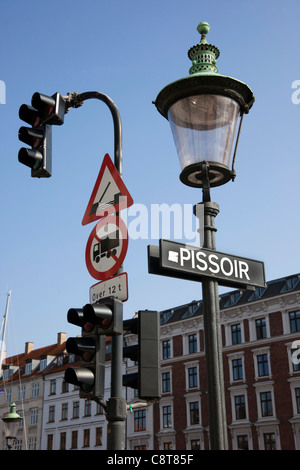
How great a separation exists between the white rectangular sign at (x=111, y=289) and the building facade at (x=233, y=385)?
32.8 meters

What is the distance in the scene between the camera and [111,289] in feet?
19.1

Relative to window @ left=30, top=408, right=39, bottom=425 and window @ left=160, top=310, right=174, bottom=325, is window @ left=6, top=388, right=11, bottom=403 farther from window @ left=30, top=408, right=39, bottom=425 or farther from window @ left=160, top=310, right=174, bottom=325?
window @ left=160, top=310, right=174, bottom=325

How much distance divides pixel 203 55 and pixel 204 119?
736mm

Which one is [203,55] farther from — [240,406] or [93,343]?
[240,406]

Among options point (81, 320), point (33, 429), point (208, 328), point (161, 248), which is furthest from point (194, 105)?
point (33, 429)

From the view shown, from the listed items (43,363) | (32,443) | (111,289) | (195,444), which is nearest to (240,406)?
(195,444)

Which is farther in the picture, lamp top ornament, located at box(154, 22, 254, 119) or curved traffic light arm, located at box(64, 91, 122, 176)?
curved traffic light arm, located at box(64, 91, 122, 176)

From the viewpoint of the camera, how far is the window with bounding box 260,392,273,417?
37.3m

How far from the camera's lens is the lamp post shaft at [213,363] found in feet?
13.5

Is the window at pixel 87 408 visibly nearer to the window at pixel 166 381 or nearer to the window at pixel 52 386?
the window at pixel 52 386

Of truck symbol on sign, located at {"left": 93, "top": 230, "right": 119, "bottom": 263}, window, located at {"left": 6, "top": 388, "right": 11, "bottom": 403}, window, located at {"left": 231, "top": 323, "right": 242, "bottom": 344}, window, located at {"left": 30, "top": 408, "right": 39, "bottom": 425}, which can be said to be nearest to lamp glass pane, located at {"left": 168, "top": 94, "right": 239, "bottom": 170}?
truck symbol on sign, located at {"left": 93, "top": 230, "right": 119, "bottom": 263}

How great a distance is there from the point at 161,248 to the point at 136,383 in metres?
1.83

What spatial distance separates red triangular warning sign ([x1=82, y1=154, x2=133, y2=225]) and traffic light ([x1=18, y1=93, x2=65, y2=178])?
2.02ft

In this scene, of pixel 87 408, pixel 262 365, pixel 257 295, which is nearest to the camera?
pixel 262 365
